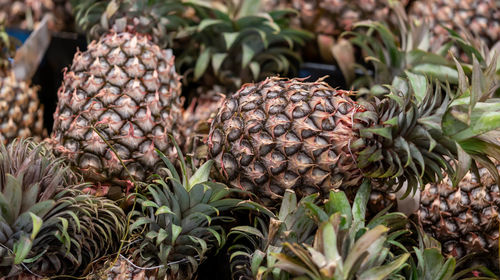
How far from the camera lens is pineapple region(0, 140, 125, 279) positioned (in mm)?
1085

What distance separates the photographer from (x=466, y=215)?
146 cm

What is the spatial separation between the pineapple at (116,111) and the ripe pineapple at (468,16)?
123 centimetres

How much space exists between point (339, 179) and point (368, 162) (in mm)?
94

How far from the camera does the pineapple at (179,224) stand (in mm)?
1208

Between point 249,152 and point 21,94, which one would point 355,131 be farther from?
point 21,94

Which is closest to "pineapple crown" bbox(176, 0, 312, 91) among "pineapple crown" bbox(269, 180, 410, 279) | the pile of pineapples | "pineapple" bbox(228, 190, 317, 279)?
the pile of pineapples

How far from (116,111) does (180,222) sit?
1.48ft

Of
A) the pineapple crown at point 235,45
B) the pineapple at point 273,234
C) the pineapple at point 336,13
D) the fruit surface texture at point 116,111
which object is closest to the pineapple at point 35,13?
the pineapple crown at point 235,45

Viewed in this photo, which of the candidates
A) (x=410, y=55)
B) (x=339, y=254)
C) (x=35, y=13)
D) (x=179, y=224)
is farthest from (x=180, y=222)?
(x=35, y=13)

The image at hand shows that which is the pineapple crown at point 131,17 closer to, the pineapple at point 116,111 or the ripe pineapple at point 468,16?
the pineapple at point 116,111

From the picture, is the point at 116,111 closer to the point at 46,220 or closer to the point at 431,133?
the point at 46,220

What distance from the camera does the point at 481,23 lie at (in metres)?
2.04

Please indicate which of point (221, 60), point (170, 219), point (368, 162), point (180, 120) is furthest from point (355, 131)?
point (221, 60)

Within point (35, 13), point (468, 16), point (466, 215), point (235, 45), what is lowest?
point (466, 215)
